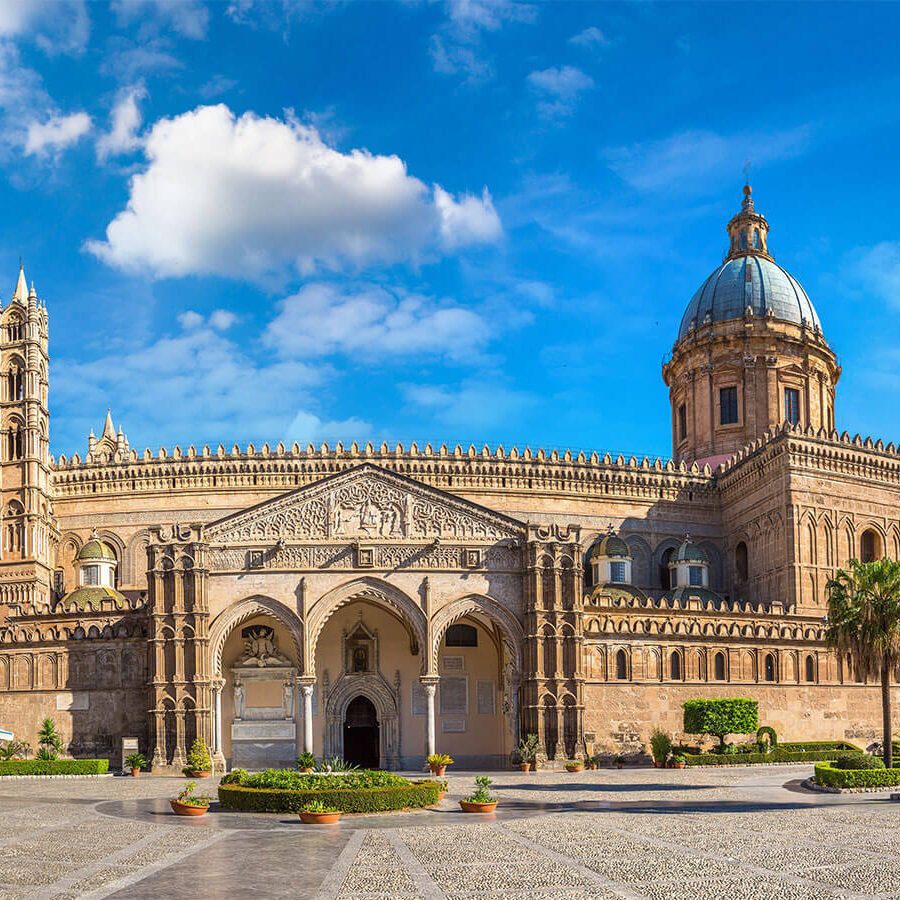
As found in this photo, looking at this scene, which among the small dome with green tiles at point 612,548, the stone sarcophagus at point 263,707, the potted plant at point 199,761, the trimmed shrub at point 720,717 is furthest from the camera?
the small dome with green tiles at point 612,548

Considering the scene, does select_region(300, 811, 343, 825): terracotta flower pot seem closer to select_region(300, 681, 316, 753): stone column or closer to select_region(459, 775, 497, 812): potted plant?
select_region(459, 775, 497, 812): potted plant

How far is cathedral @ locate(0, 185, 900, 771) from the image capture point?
4934 cm

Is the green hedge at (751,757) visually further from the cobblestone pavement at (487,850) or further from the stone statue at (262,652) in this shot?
the stone statue at (262,652)

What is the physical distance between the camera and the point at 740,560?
65688 mm

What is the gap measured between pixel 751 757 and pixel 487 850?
93.2ft

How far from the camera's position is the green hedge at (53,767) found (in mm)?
47375

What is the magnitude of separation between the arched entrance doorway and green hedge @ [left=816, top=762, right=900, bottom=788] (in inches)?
853

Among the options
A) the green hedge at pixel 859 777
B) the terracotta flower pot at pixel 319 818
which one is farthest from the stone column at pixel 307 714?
the green hedge at pixel 859 777

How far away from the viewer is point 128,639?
170 feet

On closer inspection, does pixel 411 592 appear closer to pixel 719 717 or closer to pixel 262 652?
pixel 262 652

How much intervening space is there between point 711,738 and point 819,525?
1337 centimetres

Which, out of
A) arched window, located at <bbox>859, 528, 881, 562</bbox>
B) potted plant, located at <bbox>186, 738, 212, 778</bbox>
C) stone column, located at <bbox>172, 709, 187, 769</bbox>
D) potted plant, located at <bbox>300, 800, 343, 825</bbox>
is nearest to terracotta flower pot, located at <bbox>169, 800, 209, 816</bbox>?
potted plant, located at <bbox>300, 800, 343, 825</bbox>

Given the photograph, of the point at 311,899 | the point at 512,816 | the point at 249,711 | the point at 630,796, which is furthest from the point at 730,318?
the point at 311,899

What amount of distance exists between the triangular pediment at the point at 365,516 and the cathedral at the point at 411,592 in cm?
9
